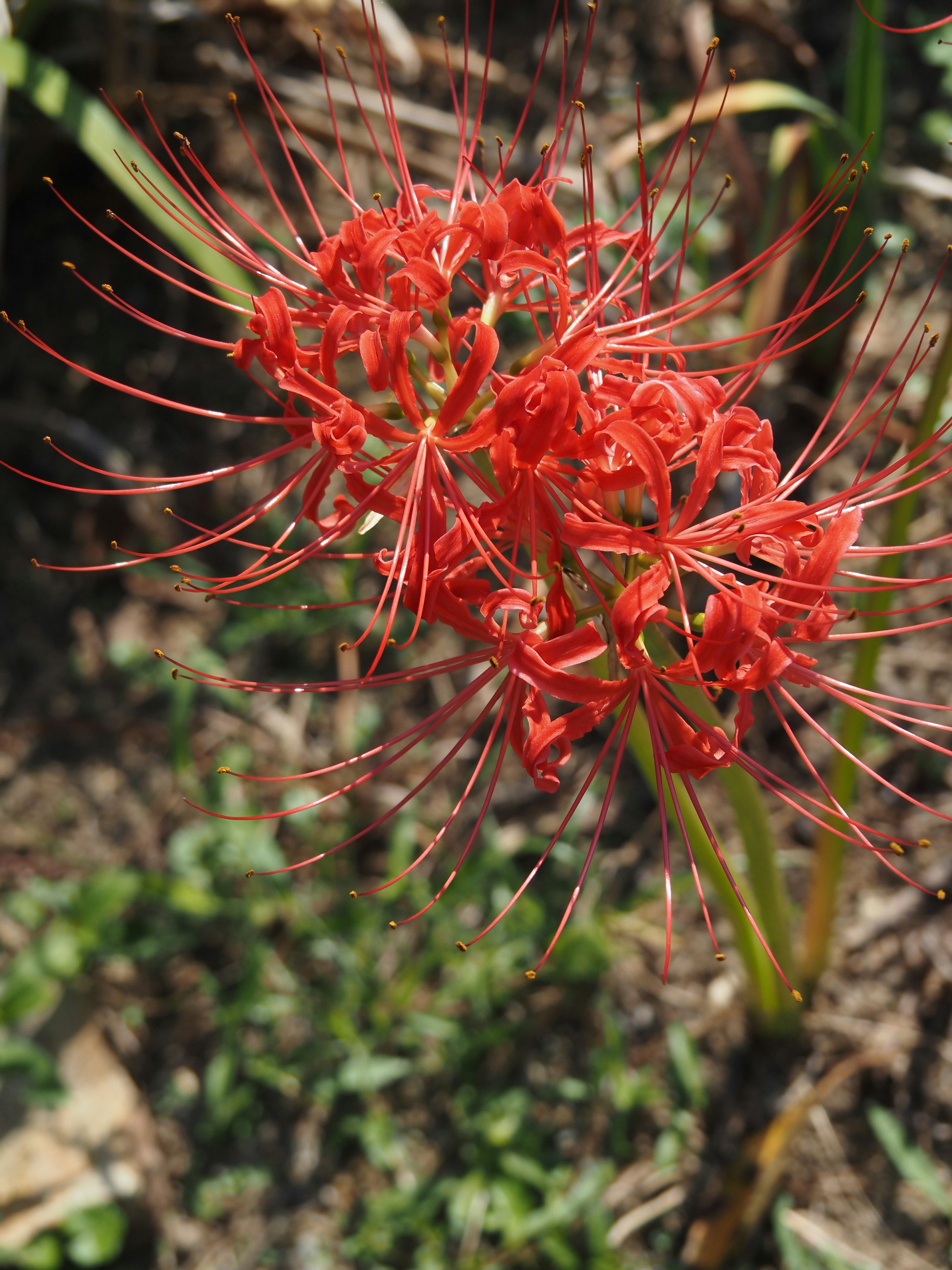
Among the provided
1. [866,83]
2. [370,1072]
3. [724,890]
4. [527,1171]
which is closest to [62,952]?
[370,1072]

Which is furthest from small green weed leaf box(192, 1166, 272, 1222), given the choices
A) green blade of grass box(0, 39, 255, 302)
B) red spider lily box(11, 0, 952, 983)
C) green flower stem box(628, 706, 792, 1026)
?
green blade of grass box(0, 39, 255, 302)

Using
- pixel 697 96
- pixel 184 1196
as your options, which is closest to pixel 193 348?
pixel 697 96

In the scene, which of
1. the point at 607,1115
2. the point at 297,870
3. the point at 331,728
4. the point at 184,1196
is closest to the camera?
the point at 607,1115

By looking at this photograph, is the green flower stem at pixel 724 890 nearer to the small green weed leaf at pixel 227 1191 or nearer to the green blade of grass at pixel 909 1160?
the green blade of grass at pixel 909 1160

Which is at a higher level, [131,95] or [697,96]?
[697,96]

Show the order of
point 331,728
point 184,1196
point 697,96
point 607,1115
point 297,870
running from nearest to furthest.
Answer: point 697,96 < point 607,1115 < point 184,1196 < point 297,870 < point 331,728

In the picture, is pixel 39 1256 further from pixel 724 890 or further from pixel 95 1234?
pixel 724 890

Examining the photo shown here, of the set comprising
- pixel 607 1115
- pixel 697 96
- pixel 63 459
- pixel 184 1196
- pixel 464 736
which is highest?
pixel 697 96

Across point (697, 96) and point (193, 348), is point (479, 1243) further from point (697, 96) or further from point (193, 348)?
point (193, 348)
